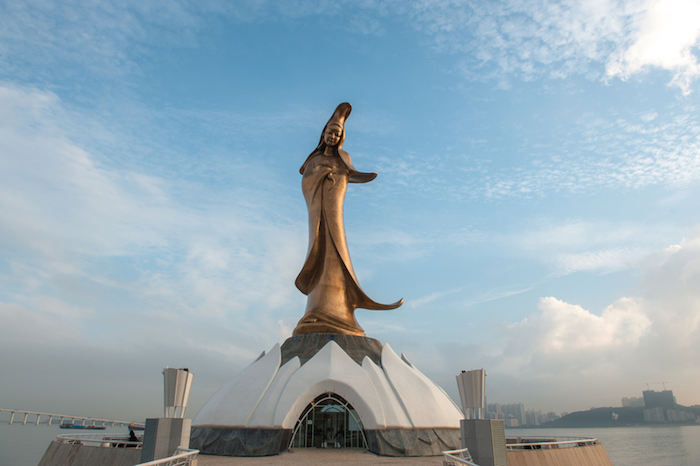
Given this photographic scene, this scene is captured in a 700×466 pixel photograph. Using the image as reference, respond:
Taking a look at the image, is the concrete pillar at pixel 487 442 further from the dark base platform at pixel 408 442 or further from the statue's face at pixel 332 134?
the statue's face at pixel 332 134

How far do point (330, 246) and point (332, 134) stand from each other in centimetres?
530

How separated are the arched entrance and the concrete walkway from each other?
26.9 inches

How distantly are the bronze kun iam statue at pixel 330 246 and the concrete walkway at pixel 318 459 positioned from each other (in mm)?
4971

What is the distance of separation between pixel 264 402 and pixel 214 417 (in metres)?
1.73

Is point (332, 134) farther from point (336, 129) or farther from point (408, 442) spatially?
point (408, 442)

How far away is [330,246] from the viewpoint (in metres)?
18.9

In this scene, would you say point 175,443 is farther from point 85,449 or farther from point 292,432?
point 292,432

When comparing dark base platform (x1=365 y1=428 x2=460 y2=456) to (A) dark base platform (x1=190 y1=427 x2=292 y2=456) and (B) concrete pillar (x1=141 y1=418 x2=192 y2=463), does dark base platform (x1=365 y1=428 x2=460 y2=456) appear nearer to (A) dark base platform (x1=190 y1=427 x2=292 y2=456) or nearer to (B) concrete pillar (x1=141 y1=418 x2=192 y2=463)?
(A) dark base platform (x1=190 y1=427 x2=292 y2=456)

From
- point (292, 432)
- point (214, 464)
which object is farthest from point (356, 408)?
point (214, 464)

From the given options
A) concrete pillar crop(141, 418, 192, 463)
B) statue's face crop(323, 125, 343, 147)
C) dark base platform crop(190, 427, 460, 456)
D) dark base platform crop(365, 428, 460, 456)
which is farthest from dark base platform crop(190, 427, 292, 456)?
statue's face crop(323, 125, 343, 147)

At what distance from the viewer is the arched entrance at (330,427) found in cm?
1417

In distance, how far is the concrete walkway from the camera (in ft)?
37.1

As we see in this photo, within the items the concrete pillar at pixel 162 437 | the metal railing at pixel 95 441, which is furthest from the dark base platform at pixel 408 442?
the metal railing at pixel 95 441

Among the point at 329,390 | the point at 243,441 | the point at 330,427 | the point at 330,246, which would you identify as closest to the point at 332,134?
the point at 330,246
